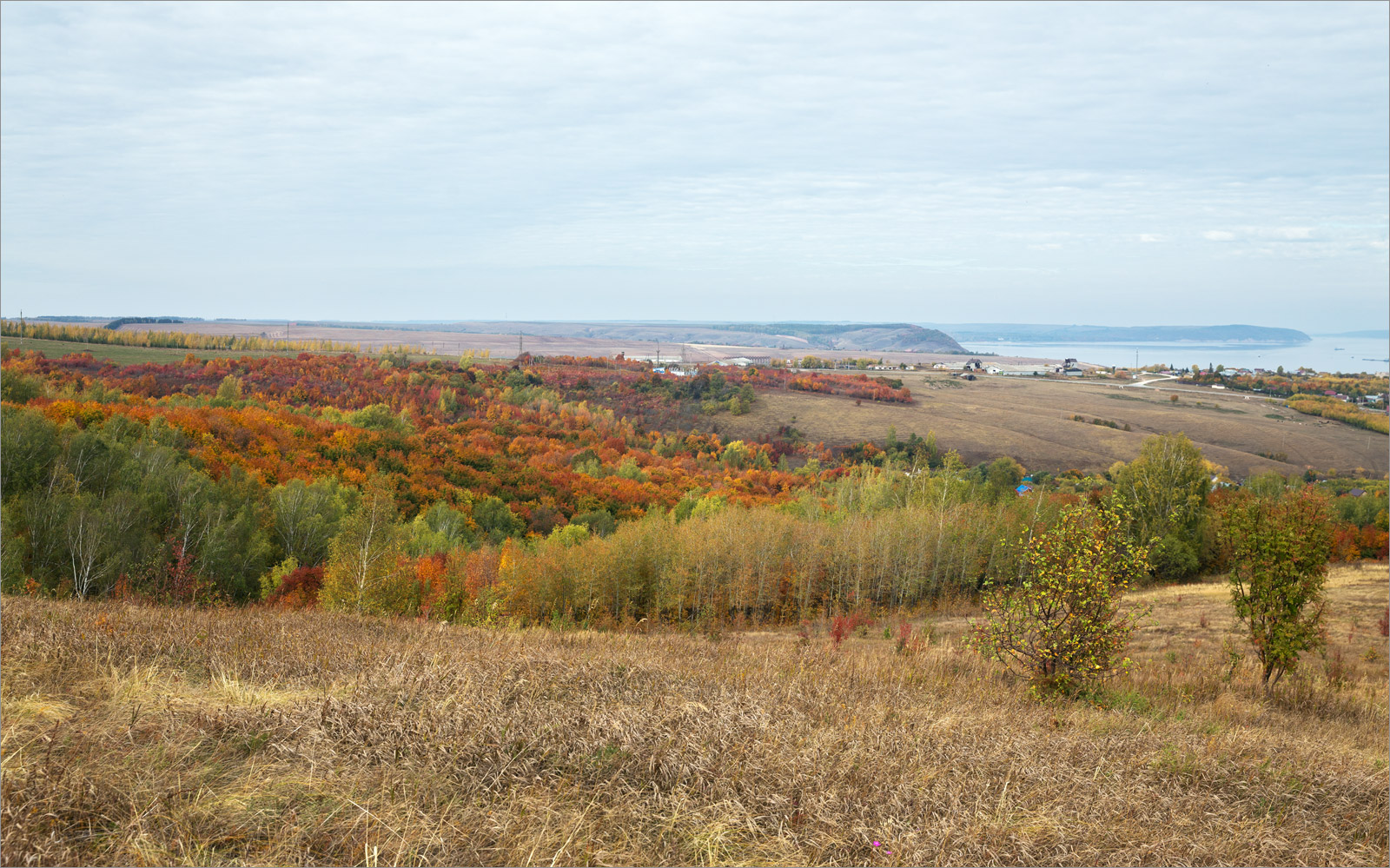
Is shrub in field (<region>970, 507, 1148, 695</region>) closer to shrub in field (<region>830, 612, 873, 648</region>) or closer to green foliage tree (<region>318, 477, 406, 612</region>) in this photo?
shrub in field (<region>830, 612, 873, 648</region>)

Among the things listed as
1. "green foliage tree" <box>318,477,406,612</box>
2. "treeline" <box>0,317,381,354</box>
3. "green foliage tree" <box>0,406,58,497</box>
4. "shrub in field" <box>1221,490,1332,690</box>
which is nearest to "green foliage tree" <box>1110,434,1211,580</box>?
"shrub in field" <box>1221,490,1332,690</box>

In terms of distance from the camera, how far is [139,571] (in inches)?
1374

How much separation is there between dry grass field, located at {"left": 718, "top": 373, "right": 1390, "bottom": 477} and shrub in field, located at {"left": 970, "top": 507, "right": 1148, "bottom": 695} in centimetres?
9197

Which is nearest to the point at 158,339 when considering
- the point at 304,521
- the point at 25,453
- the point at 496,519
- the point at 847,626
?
the point at 496,519

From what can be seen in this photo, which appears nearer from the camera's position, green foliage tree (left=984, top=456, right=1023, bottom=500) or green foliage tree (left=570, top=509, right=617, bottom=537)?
green foliage tree (left=984, top=456, right=1023, bottom=500)

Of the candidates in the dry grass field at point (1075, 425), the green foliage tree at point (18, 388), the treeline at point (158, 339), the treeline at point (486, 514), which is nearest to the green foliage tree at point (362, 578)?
the treeline at point (486, 514)

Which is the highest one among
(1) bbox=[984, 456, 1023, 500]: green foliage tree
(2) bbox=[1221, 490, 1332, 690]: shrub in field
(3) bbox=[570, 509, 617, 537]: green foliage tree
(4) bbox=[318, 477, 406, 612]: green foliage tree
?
(2) bbox=[1221, 490, 1332, 690]: shrub in field

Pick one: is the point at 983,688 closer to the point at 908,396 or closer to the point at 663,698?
the point at 663,698

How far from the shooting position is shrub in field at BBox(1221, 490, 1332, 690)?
17.3 m

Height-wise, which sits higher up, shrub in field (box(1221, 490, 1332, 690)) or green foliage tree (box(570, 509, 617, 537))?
shrub in field (box(1221, 490, 1332, 690))

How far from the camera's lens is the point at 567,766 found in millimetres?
7188

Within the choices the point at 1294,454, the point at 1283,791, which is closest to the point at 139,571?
the point at 1283,791

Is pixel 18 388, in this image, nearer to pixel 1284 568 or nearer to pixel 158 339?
pixel 158 339

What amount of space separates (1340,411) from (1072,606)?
14914 centimetres
